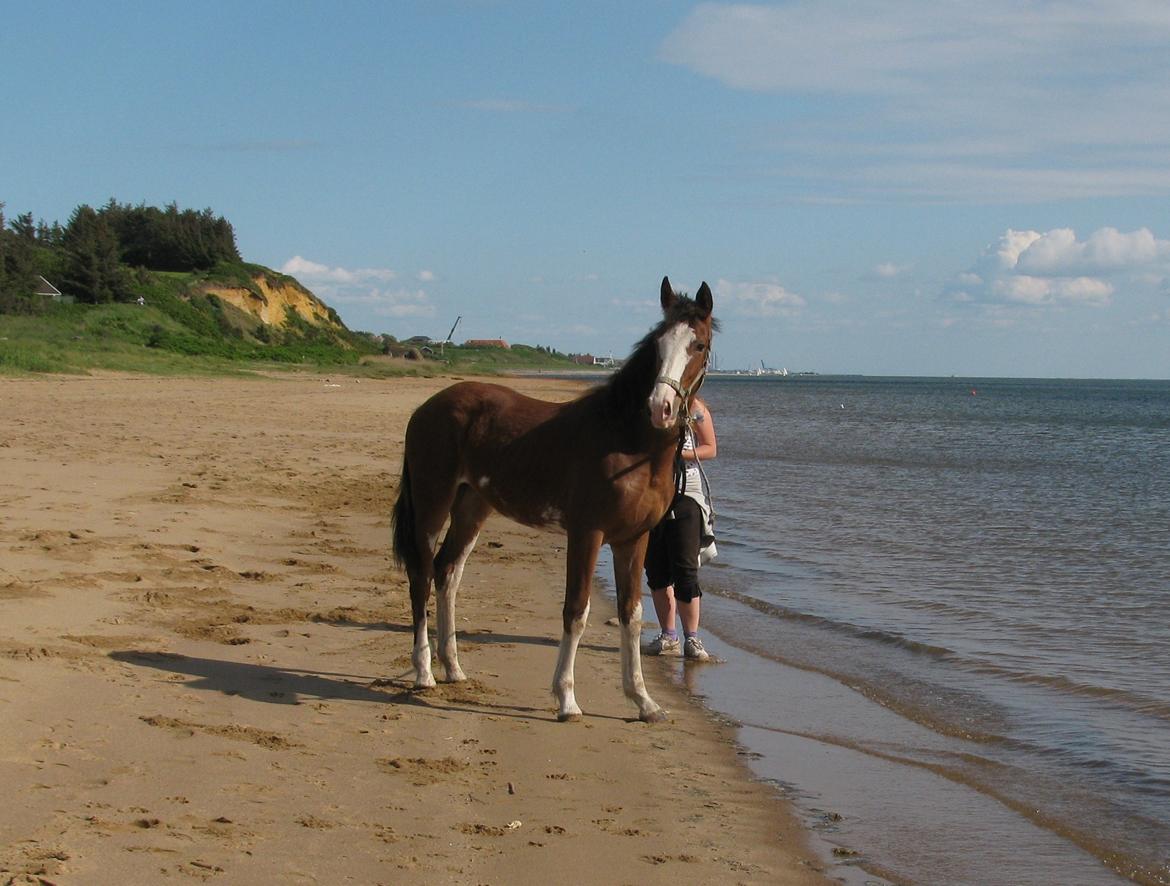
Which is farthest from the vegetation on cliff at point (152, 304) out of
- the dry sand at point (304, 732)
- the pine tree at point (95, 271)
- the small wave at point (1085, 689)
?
the small wave at point (1085, 689)

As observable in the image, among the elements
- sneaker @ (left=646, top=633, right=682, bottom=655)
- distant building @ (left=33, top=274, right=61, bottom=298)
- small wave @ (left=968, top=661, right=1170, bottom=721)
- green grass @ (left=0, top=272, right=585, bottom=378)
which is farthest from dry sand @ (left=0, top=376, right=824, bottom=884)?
distant building @ (left=33, top=274, right=61, bottom=298)

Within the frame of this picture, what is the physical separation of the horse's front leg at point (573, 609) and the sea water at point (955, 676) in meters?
1.01

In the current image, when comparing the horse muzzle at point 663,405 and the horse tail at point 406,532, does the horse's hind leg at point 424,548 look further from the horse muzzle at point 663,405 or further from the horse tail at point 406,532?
the horse muzzle at point 663,405

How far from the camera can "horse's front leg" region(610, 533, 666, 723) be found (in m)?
6.28

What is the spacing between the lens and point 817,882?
4234 mm

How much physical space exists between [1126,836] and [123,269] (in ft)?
174

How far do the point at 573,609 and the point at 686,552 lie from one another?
184cm

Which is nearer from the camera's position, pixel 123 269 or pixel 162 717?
pixel 162 717

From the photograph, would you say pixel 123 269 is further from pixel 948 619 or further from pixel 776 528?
pixel 948 619

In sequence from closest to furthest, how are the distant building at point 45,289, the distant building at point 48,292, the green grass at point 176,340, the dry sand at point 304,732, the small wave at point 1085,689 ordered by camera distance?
the dry sand at point 304,732 < the small wave at point 1085,689 < the green grass at point 176,340 < the distant building at point 48,292 < the distant building at point 45,289

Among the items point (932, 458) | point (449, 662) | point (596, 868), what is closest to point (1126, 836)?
point (596, 868)

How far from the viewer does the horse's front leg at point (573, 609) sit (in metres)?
6.07

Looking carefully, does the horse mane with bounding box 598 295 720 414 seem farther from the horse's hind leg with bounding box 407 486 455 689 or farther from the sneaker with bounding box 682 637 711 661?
the sneaker with bounding box 682 637 711 661

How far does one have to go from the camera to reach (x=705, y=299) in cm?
596
